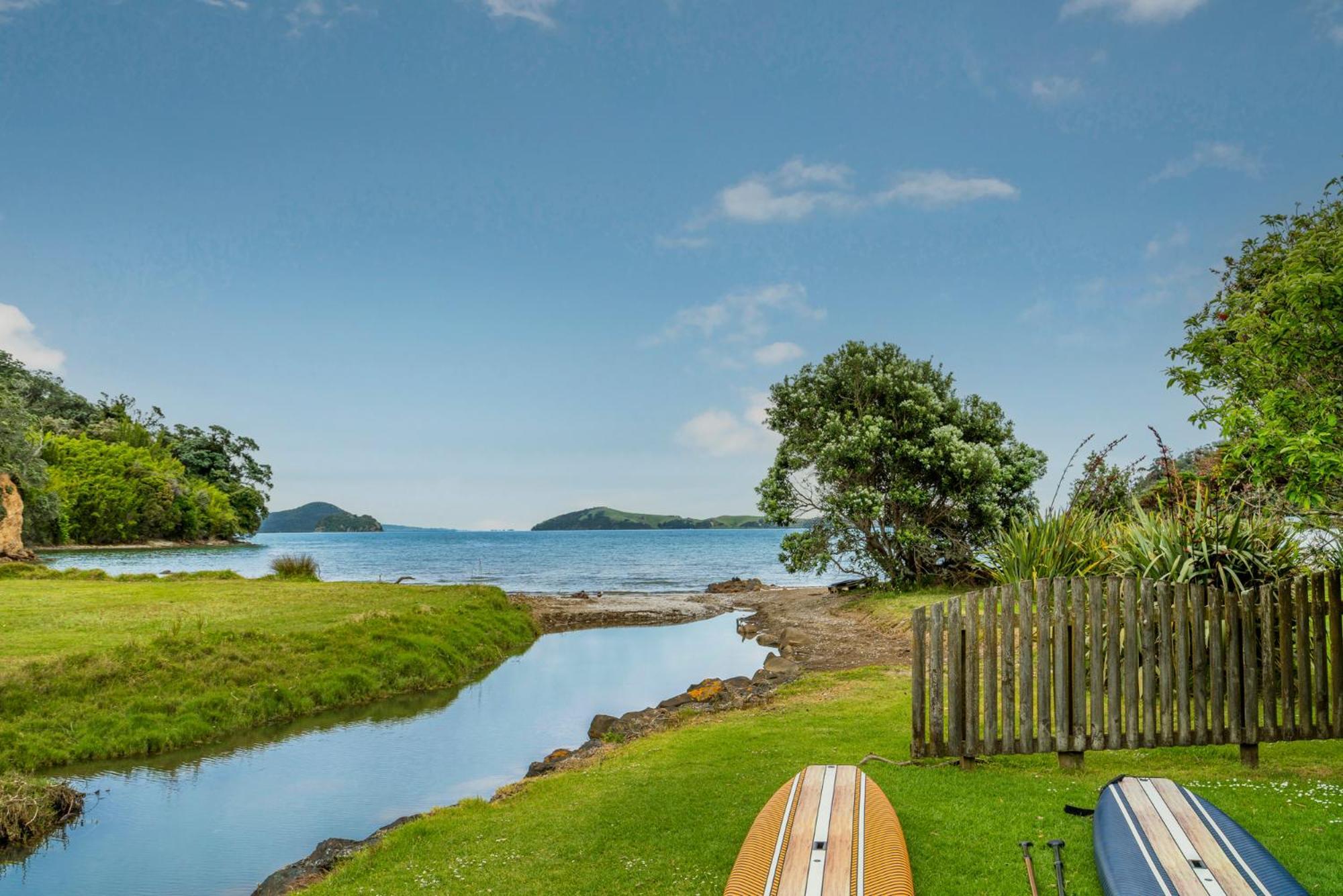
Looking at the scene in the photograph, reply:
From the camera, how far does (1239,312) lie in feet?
27.4

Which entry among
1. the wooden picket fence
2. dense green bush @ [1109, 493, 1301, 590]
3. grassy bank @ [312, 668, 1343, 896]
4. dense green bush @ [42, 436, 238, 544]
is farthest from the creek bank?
dense green bush @ [42, 436, 238, 544]

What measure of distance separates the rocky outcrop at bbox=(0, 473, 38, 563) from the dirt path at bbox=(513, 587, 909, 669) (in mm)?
36887

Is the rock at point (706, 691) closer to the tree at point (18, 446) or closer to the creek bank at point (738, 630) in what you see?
the creek bank at point (738, 630)

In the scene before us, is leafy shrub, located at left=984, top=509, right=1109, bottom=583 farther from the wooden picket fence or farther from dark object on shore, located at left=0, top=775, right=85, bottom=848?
dark object on shore, located at left=0, top=775, right=85, bottom=848

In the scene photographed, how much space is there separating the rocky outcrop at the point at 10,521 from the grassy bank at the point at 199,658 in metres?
28.8

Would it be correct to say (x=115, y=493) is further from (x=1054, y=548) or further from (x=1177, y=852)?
(x=1177, y=852)

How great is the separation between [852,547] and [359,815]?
2173 cm

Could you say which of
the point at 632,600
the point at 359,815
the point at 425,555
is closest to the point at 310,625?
the point at 359,815

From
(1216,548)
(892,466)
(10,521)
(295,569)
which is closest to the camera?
(1216,548)

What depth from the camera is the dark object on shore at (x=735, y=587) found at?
140 ft

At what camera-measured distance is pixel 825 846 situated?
4910 millimetres

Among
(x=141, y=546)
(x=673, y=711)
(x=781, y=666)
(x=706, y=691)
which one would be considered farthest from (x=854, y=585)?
(x=141, y=546)

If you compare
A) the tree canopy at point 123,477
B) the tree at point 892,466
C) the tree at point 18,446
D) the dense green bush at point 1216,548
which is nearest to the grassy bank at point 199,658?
the tree at point 892,466

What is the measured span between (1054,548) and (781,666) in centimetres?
768
